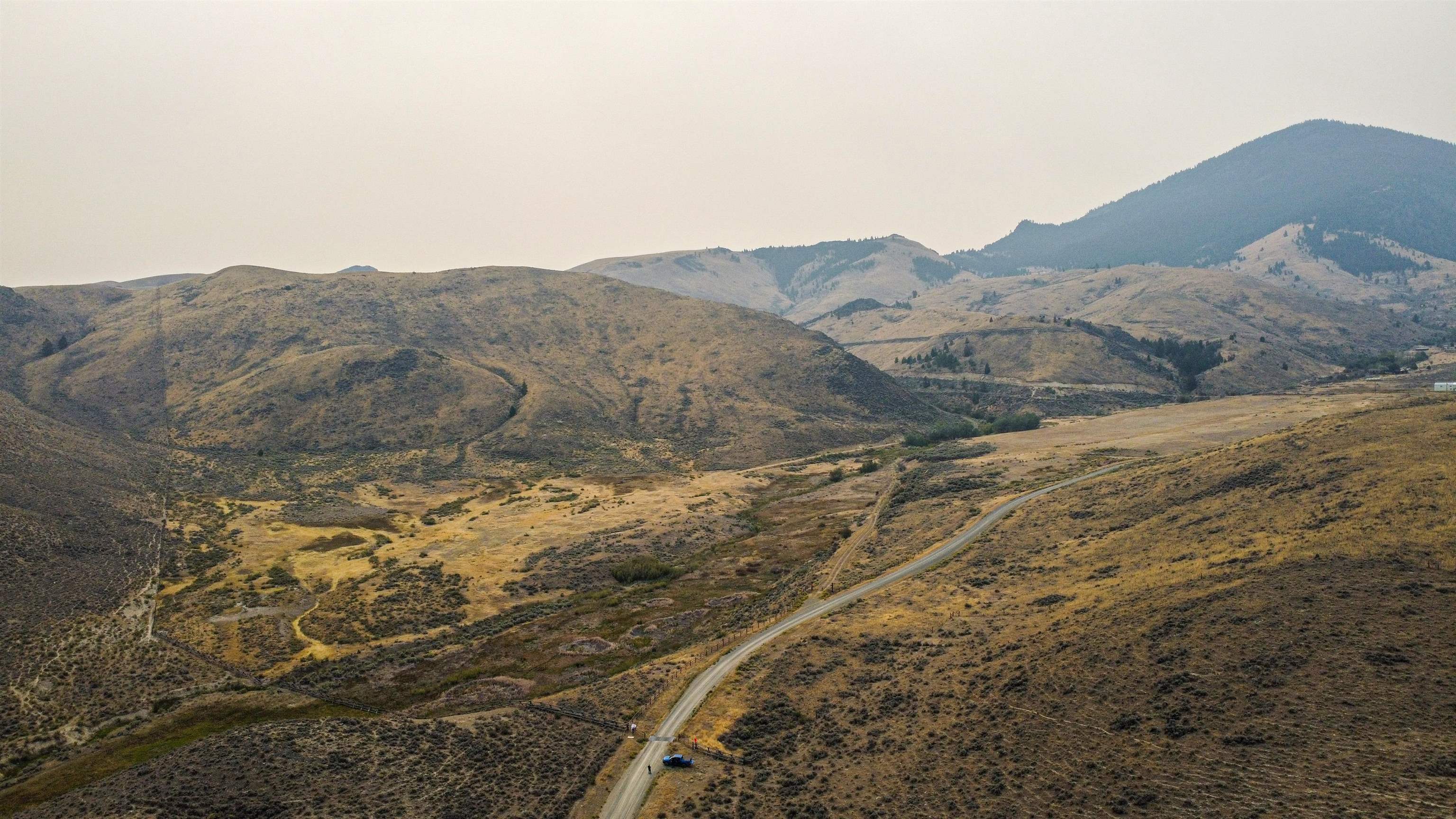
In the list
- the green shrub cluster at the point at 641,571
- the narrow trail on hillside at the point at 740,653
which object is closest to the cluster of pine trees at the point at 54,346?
the green shrub cluster at the point at 641,571

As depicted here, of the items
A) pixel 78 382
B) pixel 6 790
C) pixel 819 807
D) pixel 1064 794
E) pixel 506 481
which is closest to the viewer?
pixel 1064 794

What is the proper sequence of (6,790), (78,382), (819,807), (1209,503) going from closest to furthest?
1. (819,807)
2. (6,790)
3. (1209,503)
4. (78,382)

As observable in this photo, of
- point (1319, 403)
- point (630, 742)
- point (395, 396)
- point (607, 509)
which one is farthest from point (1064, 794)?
point (395, 396)

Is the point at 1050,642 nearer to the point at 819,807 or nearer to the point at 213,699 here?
the point at 819,807

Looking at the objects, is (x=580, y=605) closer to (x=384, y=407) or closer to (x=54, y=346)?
(x=384, y=407)

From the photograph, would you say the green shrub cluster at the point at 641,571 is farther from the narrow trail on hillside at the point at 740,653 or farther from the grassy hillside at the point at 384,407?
the grassy hillside at the point at 384,407

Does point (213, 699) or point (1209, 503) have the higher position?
point (1209, 503)

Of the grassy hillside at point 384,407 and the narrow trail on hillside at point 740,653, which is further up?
the grassy hillside at point 384,407
